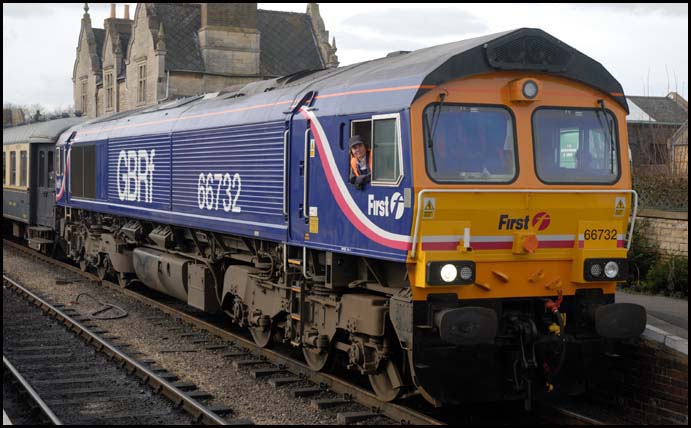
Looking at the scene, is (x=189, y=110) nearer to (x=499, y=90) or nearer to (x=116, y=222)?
(x=116, y=222)

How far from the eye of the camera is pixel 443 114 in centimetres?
810

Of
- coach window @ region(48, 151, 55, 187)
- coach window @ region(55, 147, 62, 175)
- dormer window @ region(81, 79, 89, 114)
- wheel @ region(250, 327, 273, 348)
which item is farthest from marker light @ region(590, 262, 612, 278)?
dormer window @ region(81, 79, 89, 114)

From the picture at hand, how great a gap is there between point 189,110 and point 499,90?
6907mm

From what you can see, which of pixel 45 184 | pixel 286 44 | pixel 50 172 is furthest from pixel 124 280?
pixel 286 44

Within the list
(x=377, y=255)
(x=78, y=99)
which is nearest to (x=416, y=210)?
(x=377, y=255)

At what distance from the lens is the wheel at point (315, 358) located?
32.9ft

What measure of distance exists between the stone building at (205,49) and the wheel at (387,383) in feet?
123

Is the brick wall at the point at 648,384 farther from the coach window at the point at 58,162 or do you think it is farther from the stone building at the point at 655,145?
the coach window at the point at 58,162

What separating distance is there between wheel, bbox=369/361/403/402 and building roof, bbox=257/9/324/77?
4071cm

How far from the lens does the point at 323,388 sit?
986cm

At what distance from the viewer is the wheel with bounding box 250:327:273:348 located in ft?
37.7

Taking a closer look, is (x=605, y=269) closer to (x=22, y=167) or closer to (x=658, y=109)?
(x=22, y=167)

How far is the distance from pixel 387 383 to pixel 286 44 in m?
Answer: 43.8

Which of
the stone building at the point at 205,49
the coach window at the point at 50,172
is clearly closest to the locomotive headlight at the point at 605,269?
the coach window at the point at 50,172
